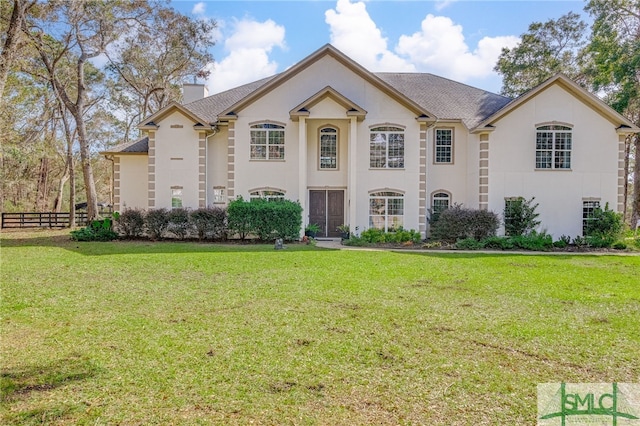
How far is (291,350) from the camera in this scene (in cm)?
460

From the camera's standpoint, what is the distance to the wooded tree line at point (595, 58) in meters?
20.3

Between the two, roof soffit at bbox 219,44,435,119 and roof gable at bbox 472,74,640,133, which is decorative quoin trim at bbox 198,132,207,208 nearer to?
roof soffit at bbox 219,44,435,119

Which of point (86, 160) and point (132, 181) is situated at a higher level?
point (86, 160)

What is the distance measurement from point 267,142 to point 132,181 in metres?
7.83

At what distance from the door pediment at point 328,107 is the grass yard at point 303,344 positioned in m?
9.64

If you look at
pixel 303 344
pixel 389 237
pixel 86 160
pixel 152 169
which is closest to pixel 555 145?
pixel 389 237

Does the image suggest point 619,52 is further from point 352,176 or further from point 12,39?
point 12,39

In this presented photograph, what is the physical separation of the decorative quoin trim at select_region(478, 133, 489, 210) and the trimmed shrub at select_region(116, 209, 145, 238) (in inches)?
606

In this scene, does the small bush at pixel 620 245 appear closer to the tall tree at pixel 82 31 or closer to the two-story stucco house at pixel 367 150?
the two-story stucco house at pixel 367 150

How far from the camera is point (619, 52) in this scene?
795 inches

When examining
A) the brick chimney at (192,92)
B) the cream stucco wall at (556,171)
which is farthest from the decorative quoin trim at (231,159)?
the cream stucco wall at (556,171)

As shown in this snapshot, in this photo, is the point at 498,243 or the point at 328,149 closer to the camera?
the point at 498,243

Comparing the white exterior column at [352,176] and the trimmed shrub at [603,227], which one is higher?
the white exterior column at [352,176]
